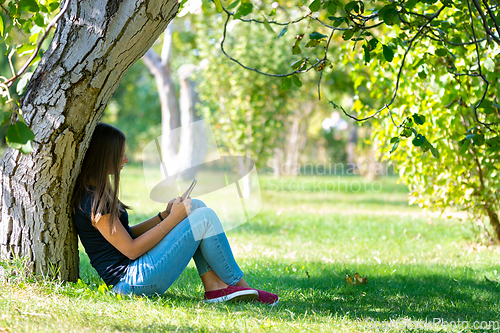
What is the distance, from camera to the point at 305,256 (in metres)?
4.29

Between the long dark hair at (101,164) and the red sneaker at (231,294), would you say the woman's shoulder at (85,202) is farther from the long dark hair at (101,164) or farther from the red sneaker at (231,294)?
the red sneaker at (231,294)

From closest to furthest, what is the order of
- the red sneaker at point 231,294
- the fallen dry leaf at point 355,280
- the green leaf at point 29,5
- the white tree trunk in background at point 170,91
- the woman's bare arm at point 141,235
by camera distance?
the green leaf at point 29,5 → the woman's bare arm at point 141,235 → the red sneaker at point 231,294 → the fallen dry leaf at point 355,280 → the white tree trunk in background at point 170,91

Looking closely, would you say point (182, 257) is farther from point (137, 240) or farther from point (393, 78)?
point (393, 78)

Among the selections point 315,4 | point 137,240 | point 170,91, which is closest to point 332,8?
point 315,4

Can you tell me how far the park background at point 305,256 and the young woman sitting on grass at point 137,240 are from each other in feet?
0.37

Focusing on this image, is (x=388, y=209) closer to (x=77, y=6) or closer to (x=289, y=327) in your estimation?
(x=289, y=327)

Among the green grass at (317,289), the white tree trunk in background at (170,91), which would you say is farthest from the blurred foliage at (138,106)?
the green grass at (317,289)

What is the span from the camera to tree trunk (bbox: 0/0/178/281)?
89.0 inches

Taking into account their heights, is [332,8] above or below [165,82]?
below

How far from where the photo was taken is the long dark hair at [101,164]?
2.46 metres

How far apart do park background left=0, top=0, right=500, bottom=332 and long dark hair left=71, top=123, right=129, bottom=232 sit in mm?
532

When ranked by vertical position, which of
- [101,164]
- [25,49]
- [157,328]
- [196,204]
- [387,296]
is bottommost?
[387,296]

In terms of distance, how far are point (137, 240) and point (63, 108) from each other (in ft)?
2.56

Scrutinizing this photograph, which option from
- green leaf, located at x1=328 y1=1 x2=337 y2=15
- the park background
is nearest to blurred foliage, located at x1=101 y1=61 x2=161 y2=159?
the park background
